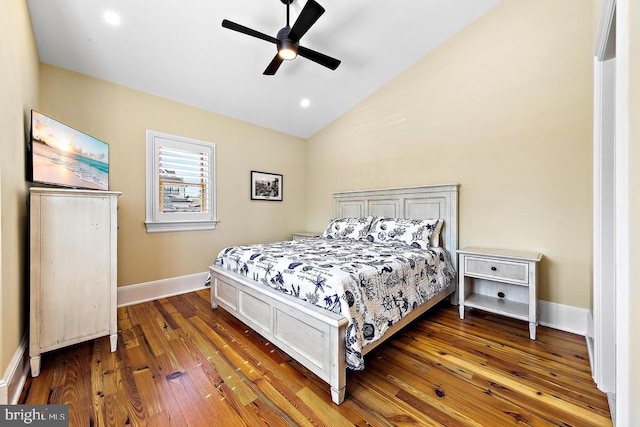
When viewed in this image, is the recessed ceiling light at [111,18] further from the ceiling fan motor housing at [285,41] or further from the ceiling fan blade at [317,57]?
the ceiling fan blade at [317,57]

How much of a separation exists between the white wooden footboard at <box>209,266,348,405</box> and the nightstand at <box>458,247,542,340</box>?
1.68 metres

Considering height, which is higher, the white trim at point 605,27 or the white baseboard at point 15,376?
the white trim at point 605,27

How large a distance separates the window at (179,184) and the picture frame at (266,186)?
0.68 m

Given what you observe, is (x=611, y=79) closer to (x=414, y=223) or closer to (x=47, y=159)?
(x=414, y=223)

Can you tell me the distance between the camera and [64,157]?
6.77 ft

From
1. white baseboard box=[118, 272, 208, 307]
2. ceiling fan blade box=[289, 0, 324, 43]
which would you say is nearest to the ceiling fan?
ceiling fan blade box=[289, 0, 324, 43]

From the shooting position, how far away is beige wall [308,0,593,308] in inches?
92.7

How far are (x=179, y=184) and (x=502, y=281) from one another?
3.84 metres

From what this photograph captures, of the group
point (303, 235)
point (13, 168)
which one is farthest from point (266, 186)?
point (13, 168)

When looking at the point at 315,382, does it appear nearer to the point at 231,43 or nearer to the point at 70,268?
the point at 70,268

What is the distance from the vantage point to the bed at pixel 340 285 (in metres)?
1.61

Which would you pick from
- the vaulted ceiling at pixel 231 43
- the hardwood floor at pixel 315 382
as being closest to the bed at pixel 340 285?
the hardwood floor at pixel 315 382

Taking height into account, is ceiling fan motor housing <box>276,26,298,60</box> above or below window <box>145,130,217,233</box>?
above

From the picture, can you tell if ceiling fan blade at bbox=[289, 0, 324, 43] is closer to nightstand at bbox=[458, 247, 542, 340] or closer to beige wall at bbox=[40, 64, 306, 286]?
beige wall at bbox=[40, 64, 306, 286]
